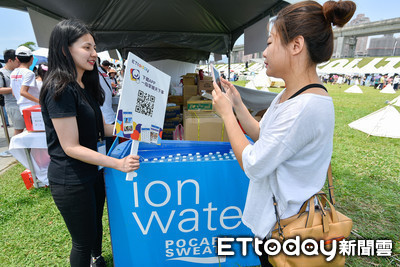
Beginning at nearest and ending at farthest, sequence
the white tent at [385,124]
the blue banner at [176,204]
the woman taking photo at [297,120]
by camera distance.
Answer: the woman taking photo at [297,120], the blue banner at [176,204], the white tent at [385,124]

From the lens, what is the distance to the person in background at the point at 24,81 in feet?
10.7

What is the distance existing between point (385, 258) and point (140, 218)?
2.30 metres

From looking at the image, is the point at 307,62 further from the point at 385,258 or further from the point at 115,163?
the point at 385,258

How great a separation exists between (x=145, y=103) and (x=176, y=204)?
73 centimetres

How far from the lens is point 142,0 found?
4.24 m

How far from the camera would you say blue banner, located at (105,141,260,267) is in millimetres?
1450

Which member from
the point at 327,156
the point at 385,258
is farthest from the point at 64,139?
the point at 385,258

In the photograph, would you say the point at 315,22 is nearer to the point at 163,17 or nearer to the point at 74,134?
the point at 74,134

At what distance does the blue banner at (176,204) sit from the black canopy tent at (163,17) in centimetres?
249

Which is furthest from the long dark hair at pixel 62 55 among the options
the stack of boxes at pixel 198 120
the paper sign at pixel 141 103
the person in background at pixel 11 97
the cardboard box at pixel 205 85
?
the cardboard box at pixel 205 85

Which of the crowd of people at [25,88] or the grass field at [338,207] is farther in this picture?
the crowd of people at [25,88]

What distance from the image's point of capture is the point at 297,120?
0.76 metres

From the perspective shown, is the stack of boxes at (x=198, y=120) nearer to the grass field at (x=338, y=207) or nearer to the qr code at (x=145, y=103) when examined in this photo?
the qr code at (x=145, y=103)

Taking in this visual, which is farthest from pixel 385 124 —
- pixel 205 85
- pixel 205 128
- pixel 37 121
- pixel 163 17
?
pixel 37 121
